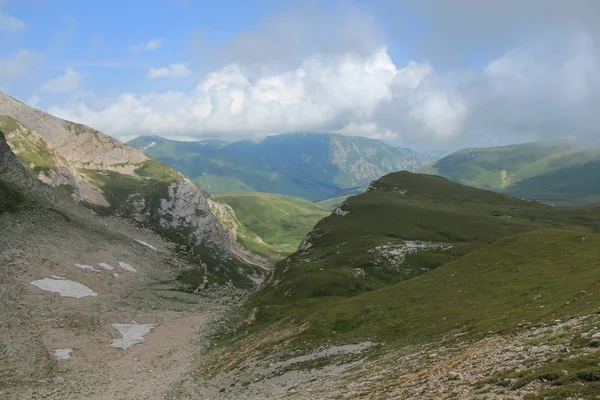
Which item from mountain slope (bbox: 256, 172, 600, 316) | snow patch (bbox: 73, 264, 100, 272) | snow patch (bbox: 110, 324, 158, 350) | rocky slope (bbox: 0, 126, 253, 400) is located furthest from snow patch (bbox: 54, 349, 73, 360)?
snow patch (bbox: 73, 264, 100, 272)

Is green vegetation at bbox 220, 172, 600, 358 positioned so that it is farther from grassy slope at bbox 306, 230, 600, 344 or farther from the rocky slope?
the rocky slope

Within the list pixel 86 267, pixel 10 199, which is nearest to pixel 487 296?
pixel 86 267

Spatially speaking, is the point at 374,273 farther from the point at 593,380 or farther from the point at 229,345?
the point at 593,380

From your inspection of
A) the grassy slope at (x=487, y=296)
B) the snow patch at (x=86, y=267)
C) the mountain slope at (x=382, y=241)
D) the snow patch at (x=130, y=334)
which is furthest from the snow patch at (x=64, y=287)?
the grassy slope at (x=487, y=296)

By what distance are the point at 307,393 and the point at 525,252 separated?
47159 mm

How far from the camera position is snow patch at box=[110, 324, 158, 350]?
7317 centimetres

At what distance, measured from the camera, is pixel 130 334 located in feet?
263

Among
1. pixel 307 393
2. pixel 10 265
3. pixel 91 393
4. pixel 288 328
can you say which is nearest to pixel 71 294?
pixel 10 265

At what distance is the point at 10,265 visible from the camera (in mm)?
93938

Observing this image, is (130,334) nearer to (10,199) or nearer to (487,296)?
(487,296)

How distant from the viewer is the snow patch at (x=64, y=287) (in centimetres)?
9338

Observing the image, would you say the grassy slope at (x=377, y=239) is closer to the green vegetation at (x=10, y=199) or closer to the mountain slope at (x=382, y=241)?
the mountain slope at (x=382, y=241)

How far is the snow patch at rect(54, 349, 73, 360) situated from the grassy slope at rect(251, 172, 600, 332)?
3001 cm

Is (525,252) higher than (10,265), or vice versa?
(525,252)
